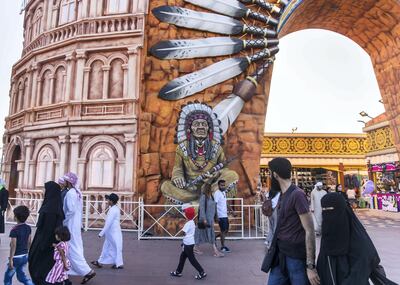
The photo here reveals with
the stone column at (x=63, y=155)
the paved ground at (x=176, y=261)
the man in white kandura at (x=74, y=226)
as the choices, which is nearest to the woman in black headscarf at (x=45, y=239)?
the man in white kandura at (x=74, y=226)

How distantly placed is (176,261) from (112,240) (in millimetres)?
1311

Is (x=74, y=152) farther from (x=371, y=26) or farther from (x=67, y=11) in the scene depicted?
(x=371, y=26)

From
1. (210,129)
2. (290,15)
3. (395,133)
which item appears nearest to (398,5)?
(290,15)

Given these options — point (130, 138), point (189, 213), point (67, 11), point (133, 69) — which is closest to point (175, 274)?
point (189, 213)

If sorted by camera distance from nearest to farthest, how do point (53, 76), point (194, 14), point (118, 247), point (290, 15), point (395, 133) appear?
point (118, 247)
point (194, 14)
point (290, 15)
point (53, 76)
point (395, 133)

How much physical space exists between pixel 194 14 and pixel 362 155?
50.5ft

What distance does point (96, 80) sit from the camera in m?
11.9

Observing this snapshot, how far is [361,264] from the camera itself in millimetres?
2172

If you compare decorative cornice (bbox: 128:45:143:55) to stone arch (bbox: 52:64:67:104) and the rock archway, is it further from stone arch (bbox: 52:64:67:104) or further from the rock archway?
stone arch (bbox: 52:64:67:104)

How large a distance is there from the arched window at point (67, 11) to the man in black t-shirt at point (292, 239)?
523 inches

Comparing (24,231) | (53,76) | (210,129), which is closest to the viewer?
(24,231)

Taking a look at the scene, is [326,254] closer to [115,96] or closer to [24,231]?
[24,231]

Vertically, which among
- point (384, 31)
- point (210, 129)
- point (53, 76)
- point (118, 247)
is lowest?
point (118, 247)

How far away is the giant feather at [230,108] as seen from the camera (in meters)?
9.70
